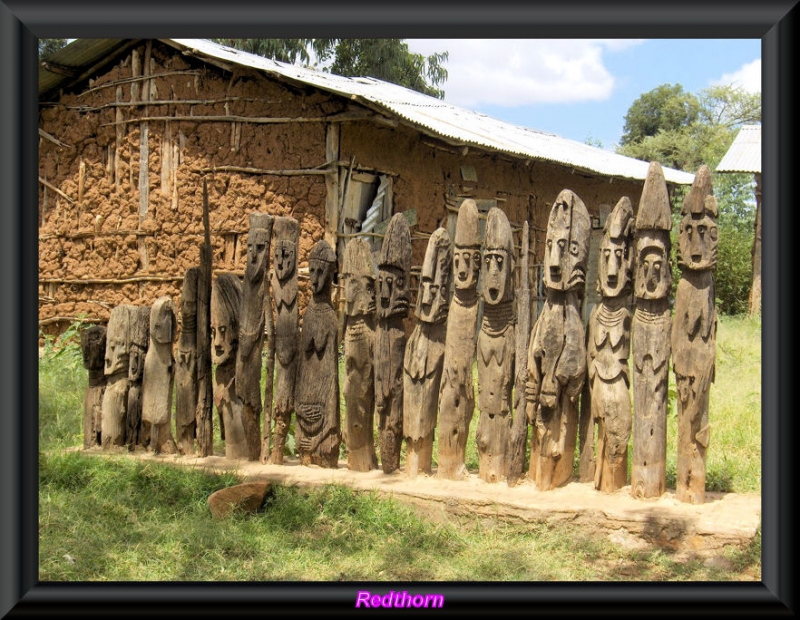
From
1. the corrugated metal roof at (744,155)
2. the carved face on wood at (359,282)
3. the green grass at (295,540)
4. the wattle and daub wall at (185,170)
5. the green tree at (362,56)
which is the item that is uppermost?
the green tree at (362,56)

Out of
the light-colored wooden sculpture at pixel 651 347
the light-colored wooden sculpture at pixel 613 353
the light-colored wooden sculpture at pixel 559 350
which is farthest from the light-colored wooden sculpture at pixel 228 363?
the light-colored wooden sculpture at pixel 651 347

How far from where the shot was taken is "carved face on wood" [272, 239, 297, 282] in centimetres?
564

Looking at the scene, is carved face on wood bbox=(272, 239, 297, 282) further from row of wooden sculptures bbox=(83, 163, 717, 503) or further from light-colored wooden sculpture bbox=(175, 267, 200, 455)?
light-colored wooden sculpture bbox=(175, 267, 200, 455)

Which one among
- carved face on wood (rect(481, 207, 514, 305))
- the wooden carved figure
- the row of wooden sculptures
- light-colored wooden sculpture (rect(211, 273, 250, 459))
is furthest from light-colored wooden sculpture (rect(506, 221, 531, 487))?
the wooden carved figure

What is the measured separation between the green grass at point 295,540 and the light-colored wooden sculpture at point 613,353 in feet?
1.76

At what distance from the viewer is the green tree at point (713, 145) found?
65.3 ft

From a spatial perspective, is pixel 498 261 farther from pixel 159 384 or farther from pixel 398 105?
pixel 398 105

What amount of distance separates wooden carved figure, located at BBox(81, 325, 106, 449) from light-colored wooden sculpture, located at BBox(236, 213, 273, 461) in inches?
47.5

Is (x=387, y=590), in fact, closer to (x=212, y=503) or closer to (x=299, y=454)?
(x=212, y=503)

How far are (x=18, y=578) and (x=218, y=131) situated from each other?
26.7 ft

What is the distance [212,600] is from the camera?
2.72 meters

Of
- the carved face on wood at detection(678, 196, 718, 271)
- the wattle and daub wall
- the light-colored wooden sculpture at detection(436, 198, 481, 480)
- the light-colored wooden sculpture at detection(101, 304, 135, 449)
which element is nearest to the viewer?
the carved face on wood at detection(678, 196, 718, 271)

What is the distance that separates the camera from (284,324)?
5629 millimetres

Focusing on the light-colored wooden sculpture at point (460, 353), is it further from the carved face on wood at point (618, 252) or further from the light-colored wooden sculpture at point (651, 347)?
the light-colored wooden sculpture at point (651, 347)
